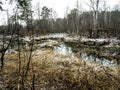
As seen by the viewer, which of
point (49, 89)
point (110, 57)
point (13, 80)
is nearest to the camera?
point (49, 89)

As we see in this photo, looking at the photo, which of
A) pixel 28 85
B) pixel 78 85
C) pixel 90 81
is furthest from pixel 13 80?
pixel 90 81

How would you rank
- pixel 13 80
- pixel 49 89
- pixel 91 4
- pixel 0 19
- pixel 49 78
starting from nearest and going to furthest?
pixel 49 89 → pixel 13 80 → pixel 49 78 → pixel 0 19 → pixel 91 4

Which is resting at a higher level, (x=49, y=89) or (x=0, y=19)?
(x=0, y=19)

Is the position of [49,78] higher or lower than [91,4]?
lower

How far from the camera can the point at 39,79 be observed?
6.01m

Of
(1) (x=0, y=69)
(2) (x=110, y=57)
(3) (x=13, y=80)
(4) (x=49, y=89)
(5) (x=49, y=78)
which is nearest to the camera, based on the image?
(4) (x=49, y=89)

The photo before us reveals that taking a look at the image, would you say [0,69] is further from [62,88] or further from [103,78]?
[103,78]

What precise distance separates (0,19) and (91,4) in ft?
78.6

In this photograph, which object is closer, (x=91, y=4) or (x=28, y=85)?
(x=28, y=85)

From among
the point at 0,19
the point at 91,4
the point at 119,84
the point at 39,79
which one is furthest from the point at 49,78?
the point at 91,4

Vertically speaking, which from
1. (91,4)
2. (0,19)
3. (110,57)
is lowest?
(110,57)

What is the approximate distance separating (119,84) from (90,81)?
0.91 m

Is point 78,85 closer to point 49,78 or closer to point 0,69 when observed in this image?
point 49,78

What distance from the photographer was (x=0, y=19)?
767cm
